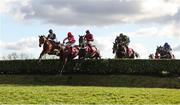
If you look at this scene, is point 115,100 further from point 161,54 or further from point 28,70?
point 161,54

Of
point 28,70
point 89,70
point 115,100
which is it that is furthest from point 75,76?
point 115,100

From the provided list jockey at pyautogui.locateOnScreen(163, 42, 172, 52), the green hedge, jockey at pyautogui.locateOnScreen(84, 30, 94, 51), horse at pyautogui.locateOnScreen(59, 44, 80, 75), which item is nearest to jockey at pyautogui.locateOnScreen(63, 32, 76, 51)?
horse at pyautogui.locateOnScreen(59, 44, 80, 75)

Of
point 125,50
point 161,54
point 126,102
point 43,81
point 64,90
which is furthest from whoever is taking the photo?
point 161,54

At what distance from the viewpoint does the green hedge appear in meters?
34.6

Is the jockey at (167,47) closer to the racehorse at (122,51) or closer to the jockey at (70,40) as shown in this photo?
the racehorse at (122,51)

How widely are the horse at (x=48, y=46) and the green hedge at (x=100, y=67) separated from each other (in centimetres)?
58

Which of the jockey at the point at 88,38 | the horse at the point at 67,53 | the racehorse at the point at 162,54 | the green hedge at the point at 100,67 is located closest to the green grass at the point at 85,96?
the green hedge at the point at 100,67

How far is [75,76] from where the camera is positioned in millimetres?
34906

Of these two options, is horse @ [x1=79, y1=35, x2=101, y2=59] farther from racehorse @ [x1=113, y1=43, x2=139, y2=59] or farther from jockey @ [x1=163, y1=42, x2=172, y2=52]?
jockey @ [x1=163, y1=42, x2=172, y2=52]

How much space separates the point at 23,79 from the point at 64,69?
2.82 metres

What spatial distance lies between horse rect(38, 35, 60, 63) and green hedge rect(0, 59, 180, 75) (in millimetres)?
582

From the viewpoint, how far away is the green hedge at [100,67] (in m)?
34.6

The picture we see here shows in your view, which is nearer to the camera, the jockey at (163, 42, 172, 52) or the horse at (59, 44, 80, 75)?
the horse at (59, 44, 80, 75)

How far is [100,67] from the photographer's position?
3544 centimetres
